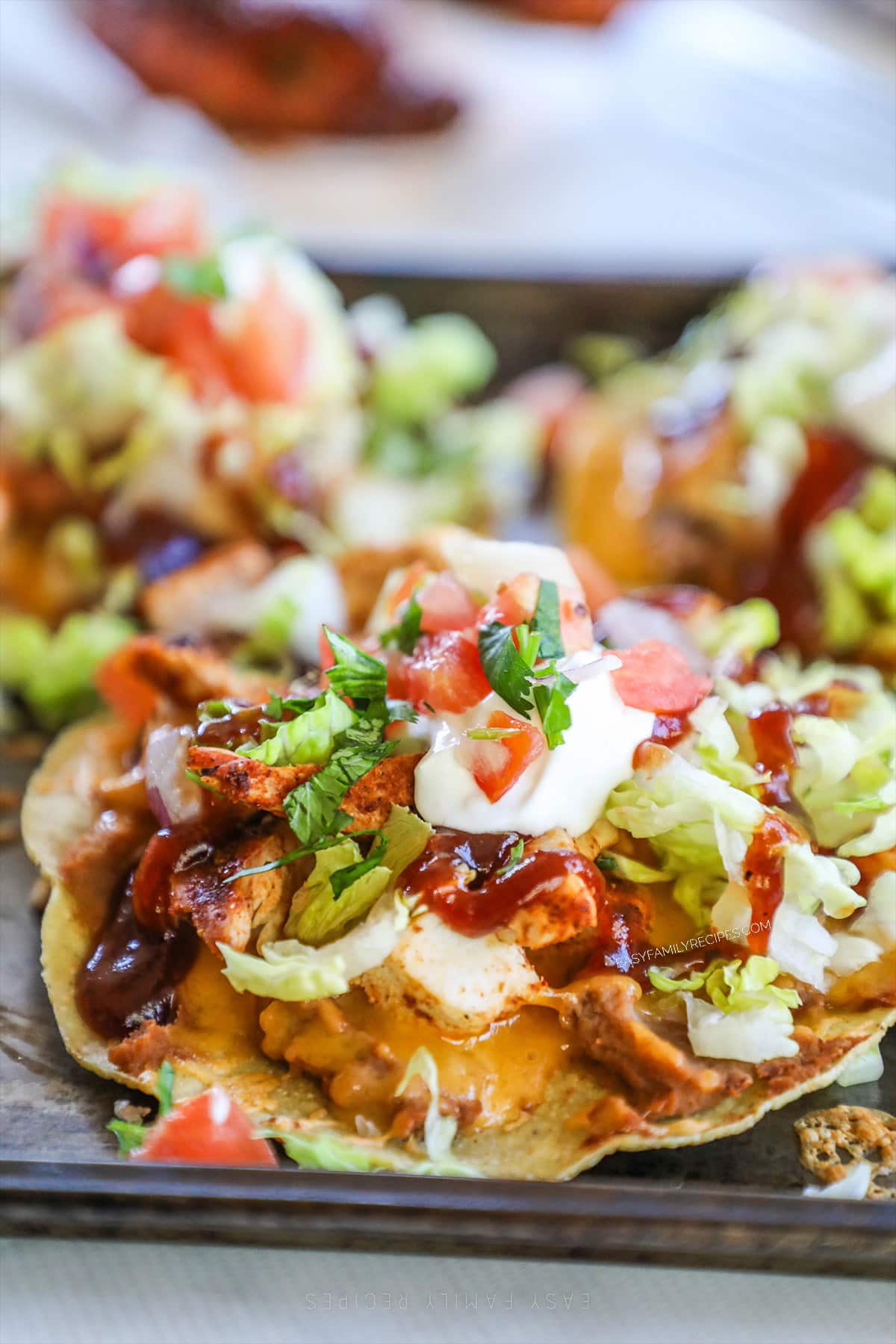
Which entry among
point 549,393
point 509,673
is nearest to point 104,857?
→ point 509,673

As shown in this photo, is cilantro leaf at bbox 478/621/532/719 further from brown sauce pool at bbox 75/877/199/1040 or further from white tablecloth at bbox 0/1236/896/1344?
white tablecloth at bbox 0/1236/896/1344

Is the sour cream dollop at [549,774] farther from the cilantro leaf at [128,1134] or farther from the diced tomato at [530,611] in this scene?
the cilantro leaf at [128,1134]

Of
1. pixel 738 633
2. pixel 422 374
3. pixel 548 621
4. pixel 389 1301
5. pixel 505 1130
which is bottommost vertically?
pixel 389 1301

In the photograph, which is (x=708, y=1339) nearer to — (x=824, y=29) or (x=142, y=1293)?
(x=142, y=1293)

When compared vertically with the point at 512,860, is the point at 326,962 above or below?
below

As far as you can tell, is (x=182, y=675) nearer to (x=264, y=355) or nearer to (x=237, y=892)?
(x=237, y=892)

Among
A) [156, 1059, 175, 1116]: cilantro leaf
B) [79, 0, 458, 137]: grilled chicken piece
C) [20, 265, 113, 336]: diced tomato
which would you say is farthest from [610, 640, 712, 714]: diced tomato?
[79, 0, 458, 137]: grilled chicken piece
